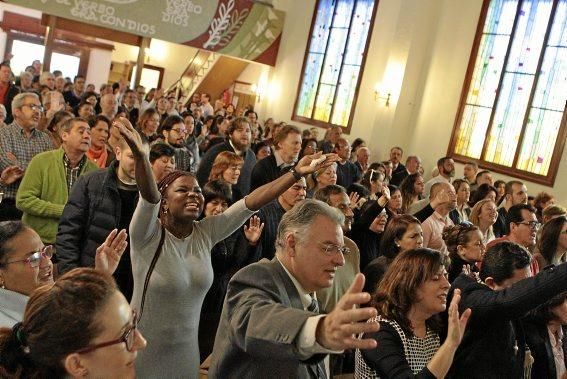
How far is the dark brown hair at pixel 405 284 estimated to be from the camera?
2.68 metres

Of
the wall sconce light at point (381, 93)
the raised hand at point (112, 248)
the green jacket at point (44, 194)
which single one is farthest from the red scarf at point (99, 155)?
the wall sconce light at point (381, 93)

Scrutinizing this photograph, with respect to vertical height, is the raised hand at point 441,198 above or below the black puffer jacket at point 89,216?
above

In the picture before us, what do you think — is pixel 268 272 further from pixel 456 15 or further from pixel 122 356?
pixel 456 15

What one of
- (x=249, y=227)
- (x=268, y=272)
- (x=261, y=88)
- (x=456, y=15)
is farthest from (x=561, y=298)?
(x=261, y=88)

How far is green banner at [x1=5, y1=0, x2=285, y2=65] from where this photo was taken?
13.9 m

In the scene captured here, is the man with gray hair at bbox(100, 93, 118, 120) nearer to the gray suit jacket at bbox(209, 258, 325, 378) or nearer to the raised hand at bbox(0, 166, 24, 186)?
the raised hand at bbox(0, 166, 24, 186)

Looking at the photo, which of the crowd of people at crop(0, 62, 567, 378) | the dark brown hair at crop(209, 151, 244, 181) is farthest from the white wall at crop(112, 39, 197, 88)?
the dark brown hair at crop(209, 151, 244, 181)

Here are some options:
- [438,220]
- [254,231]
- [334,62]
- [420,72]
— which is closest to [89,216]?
[254,231]

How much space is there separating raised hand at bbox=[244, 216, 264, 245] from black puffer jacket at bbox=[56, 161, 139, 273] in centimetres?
78

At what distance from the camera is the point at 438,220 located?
18.7ft

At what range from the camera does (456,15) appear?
1267 cm

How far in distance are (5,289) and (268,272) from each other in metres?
0.89

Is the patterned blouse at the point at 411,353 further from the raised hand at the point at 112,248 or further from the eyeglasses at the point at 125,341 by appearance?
the eyeglasses at the point at 125,341

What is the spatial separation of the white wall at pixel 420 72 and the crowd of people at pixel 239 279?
24.1 feet
